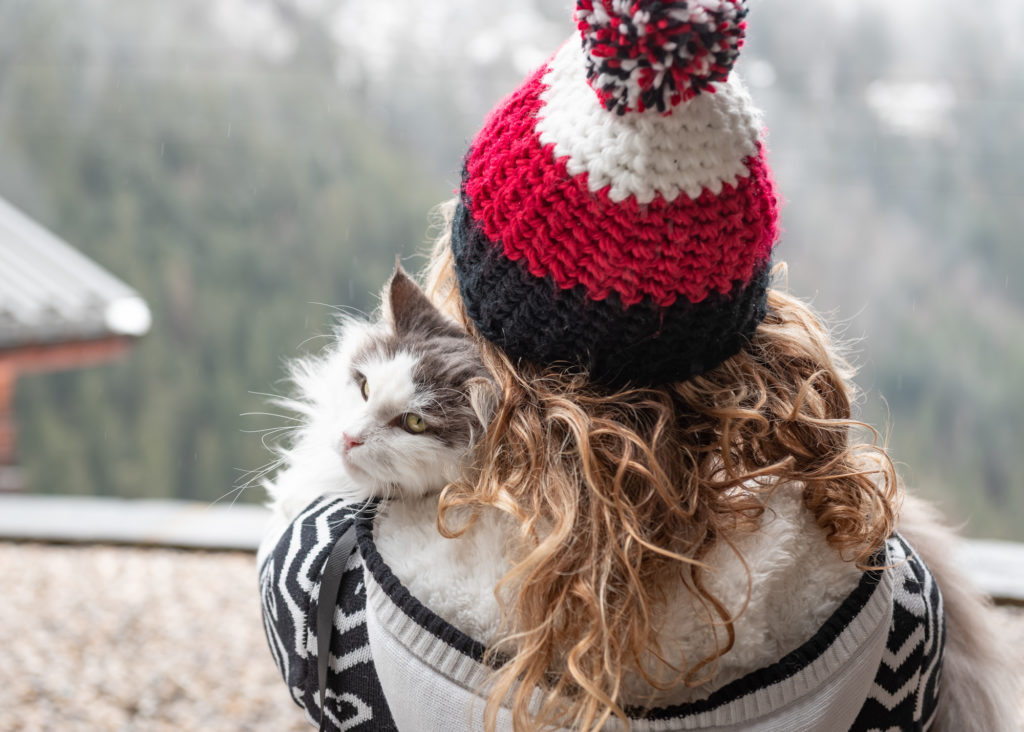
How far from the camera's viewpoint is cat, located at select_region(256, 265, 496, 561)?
0.59 meters

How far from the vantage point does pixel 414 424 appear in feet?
1.96

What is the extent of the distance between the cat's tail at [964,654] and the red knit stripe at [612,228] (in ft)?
1.39

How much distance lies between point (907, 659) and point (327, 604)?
45cm

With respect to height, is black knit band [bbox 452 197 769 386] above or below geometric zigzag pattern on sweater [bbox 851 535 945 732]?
above

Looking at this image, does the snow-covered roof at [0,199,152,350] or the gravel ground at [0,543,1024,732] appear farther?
the snow-covered roof at [0,199,152,350]

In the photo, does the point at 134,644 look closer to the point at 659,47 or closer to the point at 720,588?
the point at 720,588

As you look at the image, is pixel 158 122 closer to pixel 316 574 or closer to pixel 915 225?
pixel 915 225

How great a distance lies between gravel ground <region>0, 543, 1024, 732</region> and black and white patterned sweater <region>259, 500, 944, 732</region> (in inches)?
50.7

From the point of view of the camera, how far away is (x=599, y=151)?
48cm

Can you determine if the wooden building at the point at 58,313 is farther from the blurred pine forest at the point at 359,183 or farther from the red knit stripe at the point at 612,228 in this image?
the red knit stripe at the point at 612,228

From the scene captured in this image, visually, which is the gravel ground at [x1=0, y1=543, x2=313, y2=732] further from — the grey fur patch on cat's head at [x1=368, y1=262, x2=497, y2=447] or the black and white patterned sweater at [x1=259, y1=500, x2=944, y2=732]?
the grey fur patch on cat's head at [x1=368, y1=262, x2=497, y2=447]

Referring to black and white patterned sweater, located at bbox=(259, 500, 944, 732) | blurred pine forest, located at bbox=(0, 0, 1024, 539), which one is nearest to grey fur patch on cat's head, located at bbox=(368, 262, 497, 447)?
black and white patterned sweater, located at bbox=(259, 500, 944, 732)

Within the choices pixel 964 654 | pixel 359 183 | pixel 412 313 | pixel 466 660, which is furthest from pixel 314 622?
pixel 359 183

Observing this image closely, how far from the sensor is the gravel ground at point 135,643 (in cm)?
171
